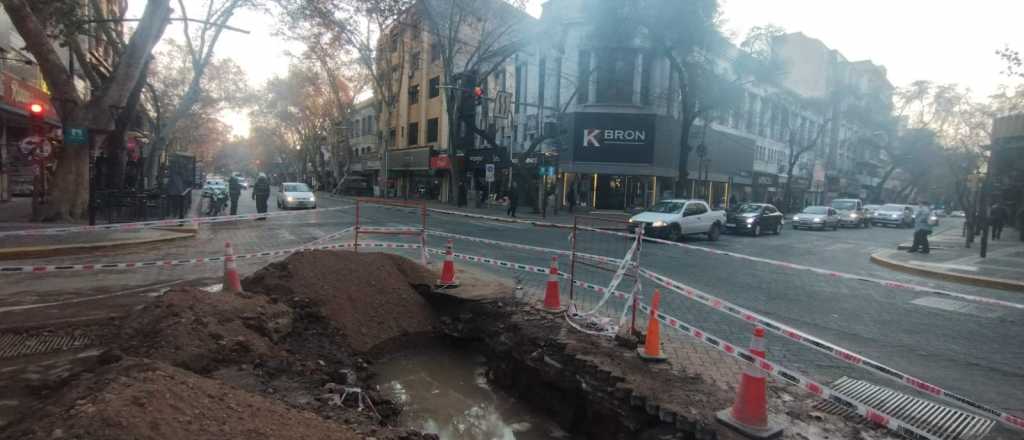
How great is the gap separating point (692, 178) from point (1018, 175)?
15690mm

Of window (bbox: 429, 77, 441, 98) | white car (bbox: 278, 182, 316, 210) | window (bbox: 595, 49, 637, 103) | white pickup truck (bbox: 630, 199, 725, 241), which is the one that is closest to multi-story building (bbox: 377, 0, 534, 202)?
window (bbox: 429, 77, 441, 98)

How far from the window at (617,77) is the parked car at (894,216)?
58.8ft

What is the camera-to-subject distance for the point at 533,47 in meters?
31.5

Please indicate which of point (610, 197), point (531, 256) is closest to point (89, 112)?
point (531, 256)

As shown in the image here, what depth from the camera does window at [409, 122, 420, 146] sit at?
43625 millimetres

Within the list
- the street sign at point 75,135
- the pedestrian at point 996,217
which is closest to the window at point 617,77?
the pedestrian at point 996,217

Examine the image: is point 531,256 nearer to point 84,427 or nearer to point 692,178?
point 84,427

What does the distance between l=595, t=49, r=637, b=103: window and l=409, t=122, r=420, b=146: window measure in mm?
19453

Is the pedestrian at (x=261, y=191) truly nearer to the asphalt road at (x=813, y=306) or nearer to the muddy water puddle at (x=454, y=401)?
the asphalt road at (x=813, y=306)

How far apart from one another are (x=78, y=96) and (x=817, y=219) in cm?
2965

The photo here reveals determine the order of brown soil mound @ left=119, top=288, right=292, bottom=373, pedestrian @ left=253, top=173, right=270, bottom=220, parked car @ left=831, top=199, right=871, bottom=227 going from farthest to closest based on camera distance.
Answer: parked car @ left=831, top=199, right=871, bottom=227 < pedestrian @ left=253, top=173, right=270, bottom=220 < brown soil mound @ left=119, top=288, right=292, bottom=373

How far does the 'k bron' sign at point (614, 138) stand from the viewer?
28281 mm

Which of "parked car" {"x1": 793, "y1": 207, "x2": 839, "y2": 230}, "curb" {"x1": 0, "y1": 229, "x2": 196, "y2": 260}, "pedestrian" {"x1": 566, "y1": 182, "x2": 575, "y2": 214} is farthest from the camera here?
"pedestrian" {"x1": 566, "y1": 182, "x2": 575, "y2": 214}

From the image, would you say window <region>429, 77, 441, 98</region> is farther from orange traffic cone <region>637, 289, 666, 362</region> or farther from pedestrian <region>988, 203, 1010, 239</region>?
orange traffic cone <region>637, 289, 666, 362</region>
